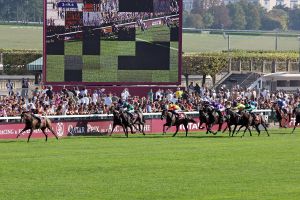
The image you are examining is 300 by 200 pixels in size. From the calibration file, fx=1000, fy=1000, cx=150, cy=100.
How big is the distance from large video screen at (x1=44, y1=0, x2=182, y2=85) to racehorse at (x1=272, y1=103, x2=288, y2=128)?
17.9 feet

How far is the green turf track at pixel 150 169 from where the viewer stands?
56.3 ft

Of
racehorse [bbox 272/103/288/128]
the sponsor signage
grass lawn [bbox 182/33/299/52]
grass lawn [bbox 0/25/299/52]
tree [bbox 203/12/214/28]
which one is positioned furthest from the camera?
tree [bbox 203/12/214/28]

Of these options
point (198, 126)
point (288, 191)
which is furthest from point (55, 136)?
point (288, 191)

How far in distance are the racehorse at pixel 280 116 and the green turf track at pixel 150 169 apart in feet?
30.3

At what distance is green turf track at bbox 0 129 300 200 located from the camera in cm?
1716

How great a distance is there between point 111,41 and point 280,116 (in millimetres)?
8443

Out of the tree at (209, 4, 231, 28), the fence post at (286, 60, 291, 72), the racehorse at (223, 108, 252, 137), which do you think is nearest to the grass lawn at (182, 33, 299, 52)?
the fence post at (286, 60, 291, 72)

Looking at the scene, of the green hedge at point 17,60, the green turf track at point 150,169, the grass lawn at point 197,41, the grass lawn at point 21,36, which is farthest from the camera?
the grass lawn at point 197,41

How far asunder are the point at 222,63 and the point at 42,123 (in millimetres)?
27098

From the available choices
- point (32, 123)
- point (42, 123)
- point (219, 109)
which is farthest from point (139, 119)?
point (32, 123)

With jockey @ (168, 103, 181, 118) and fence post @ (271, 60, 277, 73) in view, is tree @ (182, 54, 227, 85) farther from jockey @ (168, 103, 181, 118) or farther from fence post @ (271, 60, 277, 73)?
jockey @ (168, 103, 181, 118)

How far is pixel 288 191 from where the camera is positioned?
17453 millimetres

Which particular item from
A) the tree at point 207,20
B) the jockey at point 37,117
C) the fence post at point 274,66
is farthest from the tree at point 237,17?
the jockey at point 37,117

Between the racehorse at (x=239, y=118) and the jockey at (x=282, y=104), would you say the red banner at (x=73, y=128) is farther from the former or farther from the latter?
the jockey at (x=282, y=104)
